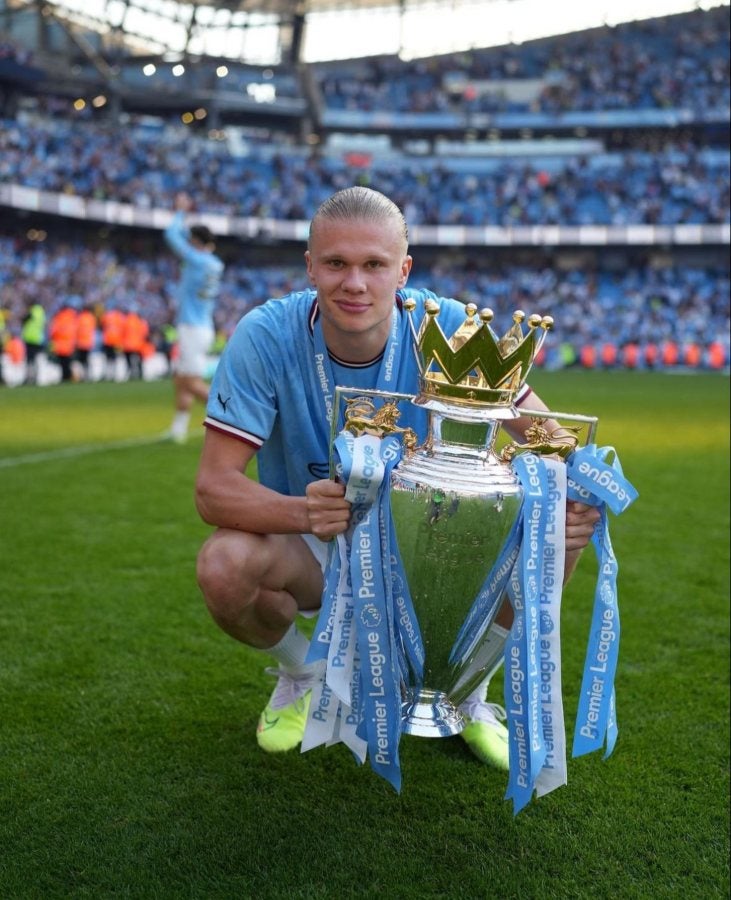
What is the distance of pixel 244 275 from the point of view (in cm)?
3366

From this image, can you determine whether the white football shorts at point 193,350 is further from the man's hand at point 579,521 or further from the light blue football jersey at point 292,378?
the man's hand at point 579,521

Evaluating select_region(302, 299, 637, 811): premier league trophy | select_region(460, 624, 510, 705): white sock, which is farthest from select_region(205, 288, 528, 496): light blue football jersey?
select_region(460, 624, 510, 705): white sock

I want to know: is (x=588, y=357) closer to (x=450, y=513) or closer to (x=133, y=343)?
(x=133, y=343)

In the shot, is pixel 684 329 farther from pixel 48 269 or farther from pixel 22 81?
pixel 22 81

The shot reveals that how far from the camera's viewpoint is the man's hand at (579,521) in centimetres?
198

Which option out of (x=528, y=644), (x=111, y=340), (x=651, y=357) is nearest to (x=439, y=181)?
(x=651, y=357)

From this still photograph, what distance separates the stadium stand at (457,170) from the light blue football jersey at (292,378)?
25.4 meters

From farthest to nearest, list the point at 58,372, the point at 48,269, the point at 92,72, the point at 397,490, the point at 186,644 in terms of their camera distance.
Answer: the point at 92,72, the point at 48,269, the point at 58,372, the point at 186,644, the point at 397,490

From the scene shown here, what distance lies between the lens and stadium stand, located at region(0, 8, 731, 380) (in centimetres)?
2997

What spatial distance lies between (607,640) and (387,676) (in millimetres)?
471

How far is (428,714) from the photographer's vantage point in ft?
6.88

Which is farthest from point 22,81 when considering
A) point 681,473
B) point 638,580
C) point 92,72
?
point 638,580

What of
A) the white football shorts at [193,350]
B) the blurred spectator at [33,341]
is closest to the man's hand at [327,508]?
the white football shorts at [193,350]

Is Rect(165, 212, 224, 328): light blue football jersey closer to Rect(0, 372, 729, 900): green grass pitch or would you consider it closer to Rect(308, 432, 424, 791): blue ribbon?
Rect(0, 372, 729, 900): green grass pitch
